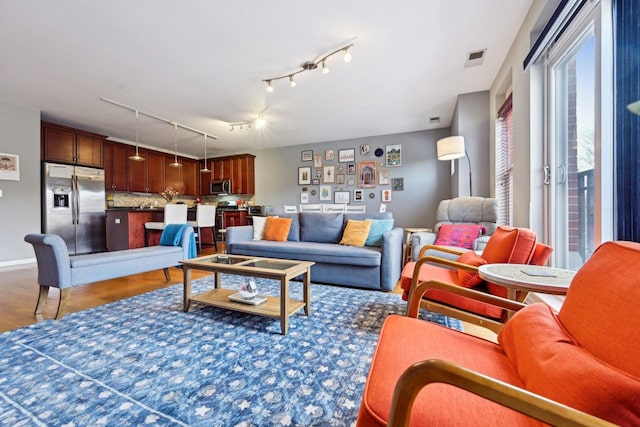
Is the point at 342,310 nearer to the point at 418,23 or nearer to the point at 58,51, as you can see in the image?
the point at 418,23

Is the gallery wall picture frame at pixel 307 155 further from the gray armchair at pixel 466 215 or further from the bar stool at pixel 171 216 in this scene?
the gray armchair at pixel 466 215

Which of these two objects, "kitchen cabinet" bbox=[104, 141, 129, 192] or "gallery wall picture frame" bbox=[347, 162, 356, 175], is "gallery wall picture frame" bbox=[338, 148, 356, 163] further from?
"kitchen cabinet" bbox=[104, 141, 129, 192]

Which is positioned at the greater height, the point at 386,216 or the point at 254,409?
the point at 386,216

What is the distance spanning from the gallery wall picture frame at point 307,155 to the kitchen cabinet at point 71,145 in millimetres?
4048

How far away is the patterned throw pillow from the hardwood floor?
0.73 metres

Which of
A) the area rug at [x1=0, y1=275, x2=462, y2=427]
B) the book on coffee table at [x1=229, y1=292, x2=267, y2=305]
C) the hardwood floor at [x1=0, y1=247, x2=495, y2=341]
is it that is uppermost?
the book on coffee table at [x1=229, y1=292, x2=267, y2=305]

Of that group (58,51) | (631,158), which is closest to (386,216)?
(631,158)

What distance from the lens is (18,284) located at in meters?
2.97

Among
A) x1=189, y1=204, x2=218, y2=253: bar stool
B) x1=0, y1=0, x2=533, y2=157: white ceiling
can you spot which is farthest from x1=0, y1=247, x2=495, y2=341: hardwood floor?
x1=0, y1=0, x2=533, y2=157: white ceiling

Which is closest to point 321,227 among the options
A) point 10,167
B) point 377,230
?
point 377,230

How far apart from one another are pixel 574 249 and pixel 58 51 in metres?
4.89

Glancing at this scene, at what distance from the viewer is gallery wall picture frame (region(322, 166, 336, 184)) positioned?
6129 millimetres

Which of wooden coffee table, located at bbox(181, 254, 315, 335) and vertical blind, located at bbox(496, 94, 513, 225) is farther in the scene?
vertical blind, located at bbox(496, 94, 513, 225)

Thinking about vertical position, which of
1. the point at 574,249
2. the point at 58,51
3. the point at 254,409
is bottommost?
the point at 254,409
